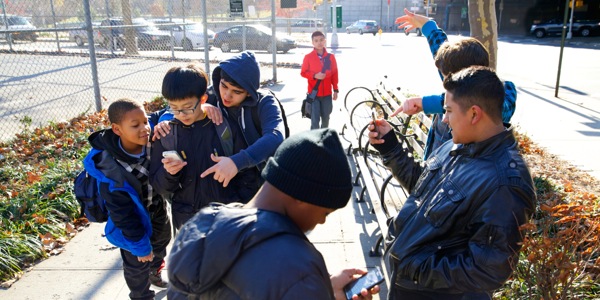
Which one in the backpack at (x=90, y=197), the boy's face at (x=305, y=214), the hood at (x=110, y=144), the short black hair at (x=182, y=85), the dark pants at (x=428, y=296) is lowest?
the dark pants at (x=428, y=296)

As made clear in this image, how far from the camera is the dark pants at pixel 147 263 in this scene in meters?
3.07

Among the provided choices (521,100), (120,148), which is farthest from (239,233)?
(521,100)

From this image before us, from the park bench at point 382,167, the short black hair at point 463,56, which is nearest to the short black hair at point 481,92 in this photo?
the short black hair at point 463,56

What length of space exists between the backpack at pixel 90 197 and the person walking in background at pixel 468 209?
74.1 inches

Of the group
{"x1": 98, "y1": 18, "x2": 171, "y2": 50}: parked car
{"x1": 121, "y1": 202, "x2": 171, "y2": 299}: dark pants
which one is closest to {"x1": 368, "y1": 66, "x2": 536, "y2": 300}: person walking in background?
{"x1": 121, "y1": 202, "x2": 171, "y2": 299}: dark pants

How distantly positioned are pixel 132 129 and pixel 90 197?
1.73ft

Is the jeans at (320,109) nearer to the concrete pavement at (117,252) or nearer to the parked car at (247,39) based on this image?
the concrete pavement at (117,252)

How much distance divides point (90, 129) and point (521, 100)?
9492mm

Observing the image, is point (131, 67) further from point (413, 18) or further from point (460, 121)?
point (460, 121)

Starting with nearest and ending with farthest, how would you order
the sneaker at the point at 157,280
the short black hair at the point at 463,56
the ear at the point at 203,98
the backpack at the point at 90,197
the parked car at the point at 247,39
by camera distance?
the short black hair at the point at 463,56 < the ear at the point at 203,98 < the backpack at the point at 90,197 < the sneaker at the point at 157,280 < the parked car at the point at 247,39

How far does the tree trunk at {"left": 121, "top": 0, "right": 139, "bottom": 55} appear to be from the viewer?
14.5 m

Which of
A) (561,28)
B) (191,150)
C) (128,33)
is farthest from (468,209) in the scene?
(561,28)

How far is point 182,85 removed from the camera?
2.66 metres

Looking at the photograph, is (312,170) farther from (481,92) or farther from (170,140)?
(170,140)
